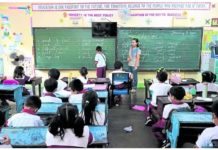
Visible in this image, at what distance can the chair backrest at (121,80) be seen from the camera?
532 cm

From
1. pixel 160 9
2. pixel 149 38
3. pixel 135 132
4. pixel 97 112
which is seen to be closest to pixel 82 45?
pixel 149 38

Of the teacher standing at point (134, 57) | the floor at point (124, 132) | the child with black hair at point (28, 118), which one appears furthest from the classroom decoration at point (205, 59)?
the child with black hair at point (28, 118)

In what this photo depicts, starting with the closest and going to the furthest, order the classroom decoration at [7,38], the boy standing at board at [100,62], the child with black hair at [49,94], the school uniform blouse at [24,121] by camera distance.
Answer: the school uniform blouse at [24,121] → the child with black hair at [49,94] → the boy standing at board at [100,62] → the classroom decoration at [7,38]

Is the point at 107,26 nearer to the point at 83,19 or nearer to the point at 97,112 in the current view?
the point at 83,19

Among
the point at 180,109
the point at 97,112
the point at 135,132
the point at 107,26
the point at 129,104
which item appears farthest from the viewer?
the point at 107,26

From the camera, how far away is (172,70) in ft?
22.9

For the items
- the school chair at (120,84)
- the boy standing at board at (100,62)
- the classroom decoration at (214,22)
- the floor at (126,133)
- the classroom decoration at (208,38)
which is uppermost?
the classroom decoration at (214,22)

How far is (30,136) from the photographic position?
221 centimetres

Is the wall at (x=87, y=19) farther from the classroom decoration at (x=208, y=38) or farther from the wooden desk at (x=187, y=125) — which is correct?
the wooden desk at (x=187, y=125)

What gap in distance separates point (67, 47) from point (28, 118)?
14.9 ft

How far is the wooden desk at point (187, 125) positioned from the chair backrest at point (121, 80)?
2.55 m

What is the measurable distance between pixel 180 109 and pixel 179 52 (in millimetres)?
4034

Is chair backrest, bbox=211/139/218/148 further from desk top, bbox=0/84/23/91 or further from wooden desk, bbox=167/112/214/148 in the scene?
desk top, bbox=0/84/23/91

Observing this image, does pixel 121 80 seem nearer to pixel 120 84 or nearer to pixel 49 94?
pixel 120 84
